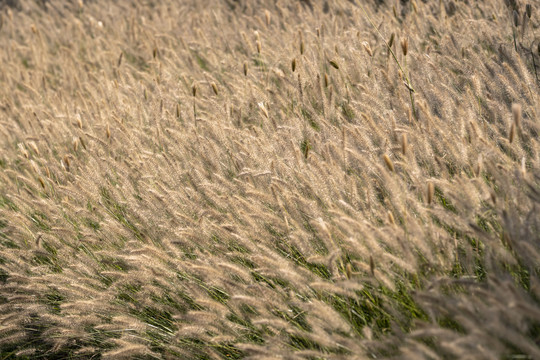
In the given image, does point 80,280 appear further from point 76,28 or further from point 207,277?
point 76,28

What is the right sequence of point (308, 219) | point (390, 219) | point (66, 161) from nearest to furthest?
point (390, 219) < point (308, 219) < point (66, 161)

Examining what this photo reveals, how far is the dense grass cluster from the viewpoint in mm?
1759

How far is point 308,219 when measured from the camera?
2471mm

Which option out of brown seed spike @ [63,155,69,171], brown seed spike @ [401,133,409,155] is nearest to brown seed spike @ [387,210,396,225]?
brown seed spike @ [401,133,409,155]

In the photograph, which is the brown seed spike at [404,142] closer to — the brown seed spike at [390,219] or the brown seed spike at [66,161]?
the brown seed spike at [390,219]

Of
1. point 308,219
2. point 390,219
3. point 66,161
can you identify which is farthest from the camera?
point 66,161

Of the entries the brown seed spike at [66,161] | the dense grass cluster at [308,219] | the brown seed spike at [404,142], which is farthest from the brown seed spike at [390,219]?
the brown seed spike at [66,161]

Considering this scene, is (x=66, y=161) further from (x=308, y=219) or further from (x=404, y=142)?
(x=404, y=142)

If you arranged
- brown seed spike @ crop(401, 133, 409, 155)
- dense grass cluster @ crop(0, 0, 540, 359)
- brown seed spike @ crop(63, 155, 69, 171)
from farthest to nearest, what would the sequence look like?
brown seed spike @ crop(63, 155, 69, 171) → brown seed spike @ crop(401, 133, 409, 155) → dense grass cluster @ crop(0, 0, 540, 359)

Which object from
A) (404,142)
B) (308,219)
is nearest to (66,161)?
(308,219)

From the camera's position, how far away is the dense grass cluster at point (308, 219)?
1.76m

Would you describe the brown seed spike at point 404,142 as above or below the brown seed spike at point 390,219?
above

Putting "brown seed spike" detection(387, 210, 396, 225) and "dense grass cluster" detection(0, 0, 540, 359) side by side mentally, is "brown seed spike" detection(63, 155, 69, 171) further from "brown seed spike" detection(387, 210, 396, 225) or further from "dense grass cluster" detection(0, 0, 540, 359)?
"brown seed spike" detection(387, 210, 396, 225)

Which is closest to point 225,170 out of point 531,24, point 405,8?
point 531,24
